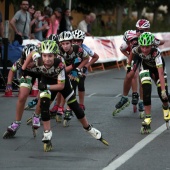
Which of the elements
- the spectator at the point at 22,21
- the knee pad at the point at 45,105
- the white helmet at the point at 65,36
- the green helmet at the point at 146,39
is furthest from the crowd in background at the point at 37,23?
the knee pad at the point at 45,105

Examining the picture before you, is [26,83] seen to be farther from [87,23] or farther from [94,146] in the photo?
[87,23]

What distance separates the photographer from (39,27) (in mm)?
23750

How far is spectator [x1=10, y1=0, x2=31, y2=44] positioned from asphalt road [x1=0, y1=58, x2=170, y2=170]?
5994 mm

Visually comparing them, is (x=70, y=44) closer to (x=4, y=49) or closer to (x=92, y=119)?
(x=92, y=119)

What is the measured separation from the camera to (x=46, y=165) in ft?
31.7

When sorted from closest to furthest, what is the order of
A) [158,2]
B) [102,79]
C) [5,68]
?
[5,68] < [102,79] < [158,2]

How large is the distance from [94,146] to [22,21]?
36.5ft

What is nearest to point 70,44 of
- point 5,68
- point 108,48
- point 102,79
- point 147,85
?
point 147,85

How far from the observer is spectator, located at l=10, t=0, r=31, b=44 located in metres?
21.5

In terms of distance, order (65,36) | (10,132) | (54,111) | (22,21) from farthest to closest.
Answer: (22,21)
(54,111)
(65,36)
(10,132)

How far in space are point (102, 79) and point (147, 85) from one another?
10.3m

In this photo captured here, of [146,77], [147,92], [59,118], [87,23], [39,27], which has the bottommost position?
[59,118]

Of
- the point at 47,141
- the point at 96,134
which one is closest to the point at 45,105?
the point at 47,141

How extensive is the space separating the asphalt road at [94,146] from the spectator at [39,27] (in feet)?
25.1
